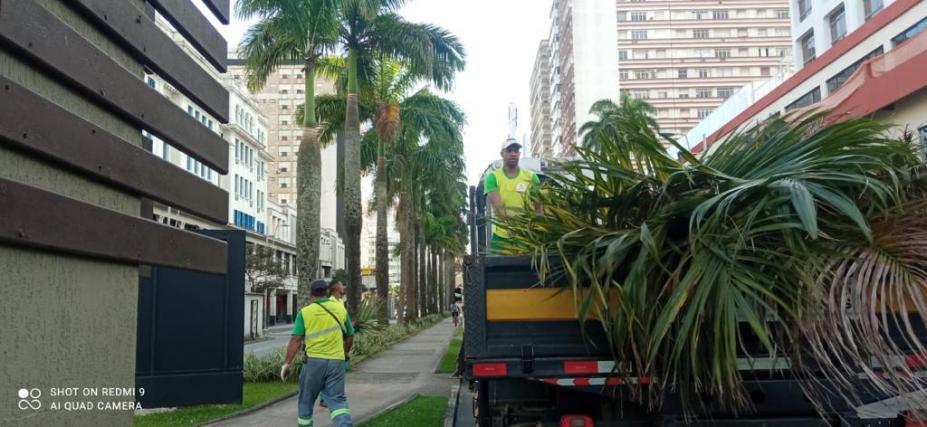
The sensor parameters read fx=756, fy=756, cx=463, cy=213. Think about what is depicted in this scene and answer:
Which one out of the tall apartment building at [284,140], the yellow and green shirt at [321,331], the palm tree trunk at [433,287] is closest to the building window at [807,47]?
the palm tree trunk at [433,287]

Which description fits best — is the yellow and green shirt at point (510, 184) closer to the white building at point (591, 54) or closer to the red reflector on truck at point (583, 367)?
the red reflector on truck at point (583, 367)

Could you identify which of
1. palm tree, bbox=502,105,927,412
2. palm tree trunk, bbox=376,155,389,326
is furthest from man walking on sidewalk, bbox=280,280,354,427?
palm tree trunk, bbox=376,155,389,326

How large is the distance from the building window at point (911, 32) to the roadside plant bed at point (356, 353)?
2024 centimetres

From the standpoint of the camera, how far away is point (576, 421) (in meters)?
4.36

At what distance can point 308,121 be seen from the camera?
16594 millimetres

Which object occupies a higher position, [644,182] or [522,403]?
[644,182]

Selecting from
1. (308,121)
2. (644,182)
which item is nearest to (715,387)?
(644,182)

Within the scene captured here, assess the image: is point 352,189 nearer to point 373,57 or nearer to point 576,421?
point 373,57

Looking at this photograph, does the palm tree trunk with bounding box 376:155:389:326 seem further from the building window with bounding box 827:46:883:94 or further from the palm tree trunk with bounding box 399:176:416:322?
the building window with bounding box 827:46:883:94

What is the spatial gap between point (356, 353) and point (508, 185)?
13.2 meters

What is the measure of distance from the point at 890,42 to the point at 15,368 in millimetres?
32442

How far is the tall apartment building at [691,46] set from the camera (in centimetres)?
9550

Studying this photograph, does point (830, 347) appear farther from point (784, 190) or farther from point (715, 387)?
point (784, 190)

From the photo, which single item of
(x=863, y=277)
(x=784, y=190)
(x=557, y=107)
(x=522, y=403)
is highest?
(x=557, y=107)
